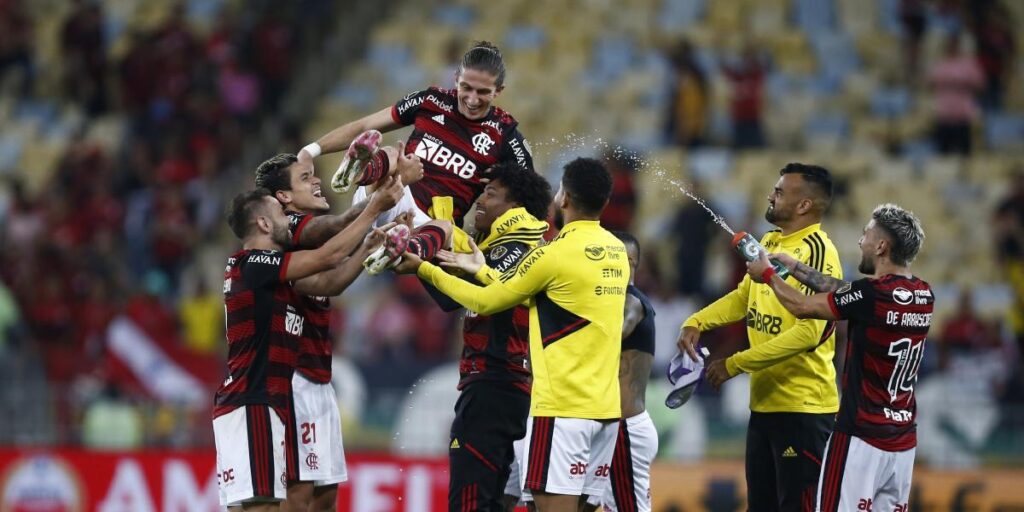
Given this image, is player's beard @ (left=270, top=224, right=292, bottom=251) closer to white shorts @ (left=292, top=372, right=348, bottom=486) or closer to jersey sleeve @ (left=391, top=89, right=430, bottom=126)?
white shorts @ (left=292, top=372, right=348, bottom=486)

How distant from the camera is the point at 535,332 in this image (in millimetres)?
8781

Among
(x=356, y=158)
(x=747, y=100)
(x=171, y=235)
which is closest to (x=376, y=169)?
(x=356, y=158)

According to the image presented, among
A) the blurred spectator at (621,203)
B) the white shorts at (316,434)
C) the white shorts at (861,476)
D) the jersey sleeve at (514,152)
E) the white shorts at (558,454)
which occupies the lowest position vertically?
the white shorts at (861,476)

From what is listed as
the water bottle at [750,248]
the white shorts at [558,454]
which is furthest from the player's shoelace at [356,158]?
the water bottle at [750,248]

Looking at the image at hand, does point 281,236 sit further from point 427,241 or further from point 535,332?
point 535,332

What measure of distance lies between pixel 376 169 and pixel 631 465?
2.42 meters

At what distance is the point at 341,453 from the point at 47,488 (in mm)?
5948

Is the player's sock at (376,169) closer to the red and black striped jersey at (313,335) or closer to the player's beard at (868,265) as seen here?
the red and black striped jersey at (313,335)

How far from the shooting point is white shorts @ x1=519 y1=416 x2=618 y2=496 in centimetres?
867

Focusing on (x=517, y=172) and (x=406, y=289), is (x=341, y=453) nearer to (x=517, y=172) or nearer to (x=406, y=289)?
(x=517, y=172)

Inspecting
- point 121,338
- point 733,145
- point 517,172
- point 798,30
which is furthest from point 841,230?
point 517,172

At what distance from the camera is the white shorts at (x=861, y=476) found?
912cm

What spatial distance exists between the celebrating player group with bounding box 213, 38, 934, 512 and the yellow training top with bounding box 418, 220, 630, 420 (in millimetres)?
11

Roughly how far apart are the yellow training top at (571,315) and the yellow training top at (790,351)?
112 centimetres
